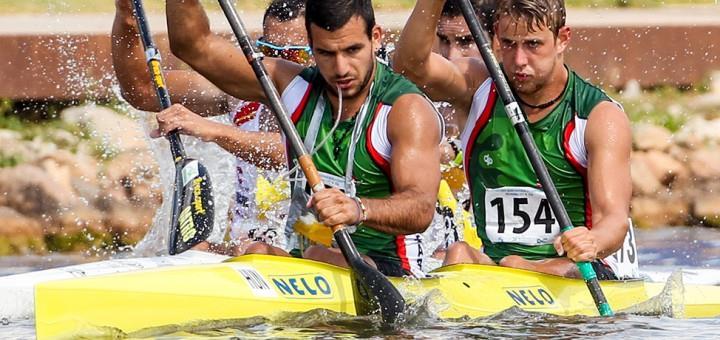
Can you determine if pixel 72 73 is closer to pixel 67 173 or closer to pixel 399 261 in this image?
pixel 67 173

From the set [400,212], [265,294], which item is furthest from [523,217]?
[265,294]

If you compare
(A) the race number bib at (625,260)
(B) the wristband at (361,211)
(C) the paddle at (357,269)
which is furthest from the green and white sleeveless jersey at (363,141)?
(A) the race number bib at (625,260)

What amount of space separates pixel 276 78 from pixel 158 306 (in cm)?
133

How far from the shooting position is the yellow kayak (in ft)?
17.0

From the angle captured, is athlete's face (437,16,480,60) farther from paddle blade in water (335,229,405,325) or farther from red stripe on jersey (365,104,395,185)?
paddle blade in water (335,229,405,325)

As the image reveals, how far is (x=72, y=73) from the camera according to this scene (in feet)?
41.0

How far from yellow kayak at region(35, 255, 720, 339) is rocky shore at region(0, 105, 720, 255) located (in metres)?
5.79

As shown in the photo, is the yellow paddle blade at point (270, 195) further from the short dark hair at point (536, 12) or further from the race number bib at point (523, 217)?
the short dark hair at point (536, 12)

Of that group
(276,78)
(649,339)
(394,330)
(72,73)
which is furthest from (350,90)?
(72,73)

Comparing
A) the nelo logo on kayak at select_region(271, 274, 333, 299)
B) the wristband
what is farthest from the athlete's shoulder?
the nelo logo on kayak at select_region(271, 274, 333, 299)

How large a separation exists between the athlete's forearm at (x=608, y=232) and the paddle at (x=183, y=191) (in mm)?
1864

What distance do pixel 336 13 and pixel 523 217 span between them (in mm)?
1189

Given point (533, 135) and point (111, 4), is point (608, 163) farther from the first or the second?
point (111, 4)

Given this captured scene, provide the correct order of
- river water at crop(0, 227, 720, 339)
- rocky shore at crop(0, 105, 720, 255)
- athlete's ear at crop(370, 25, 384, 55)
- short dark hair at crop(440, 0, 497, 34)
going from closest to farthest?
river water at crop(0, 227, 720, 339) → athlete's ear at crop(370, 25, 384, 55) → short dark hair at crop(440, 0, 497, 34) → rocky shore at crop(0, 105, 720, 255)
